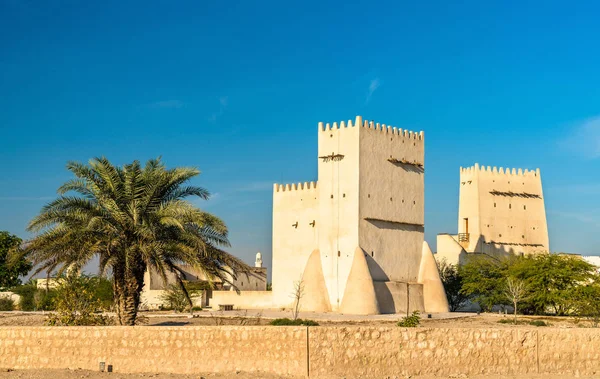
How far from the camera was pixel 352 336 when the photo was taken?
488 inches

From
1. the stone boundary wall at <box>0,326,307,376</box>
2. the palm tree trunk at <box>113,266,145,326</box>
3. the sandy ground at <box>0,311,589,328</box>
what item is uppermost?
the palm tree trunk at <box>113,266,145,326</box>

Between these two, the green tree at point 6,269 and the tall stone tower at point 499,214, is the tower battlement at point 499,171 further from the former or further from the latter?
the green tree at point 6,269

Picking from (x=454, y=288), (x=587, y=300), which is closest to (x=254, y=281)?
(x=454, y=288)

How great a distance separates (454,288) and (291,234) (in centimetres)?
825

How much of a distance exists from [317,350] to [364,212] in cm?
2110

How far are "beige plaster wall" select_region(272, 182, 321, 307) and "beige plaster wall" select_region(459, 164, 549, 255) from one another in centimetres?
1079

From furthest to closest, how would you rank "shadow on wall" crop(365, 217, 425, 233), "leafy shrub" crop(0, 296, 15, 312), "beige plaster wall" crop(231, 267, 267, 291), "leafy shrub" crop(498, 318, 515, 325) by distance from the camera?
"beige plaster wall" crop(231, 267, 267, 291) < "leafy shrub" crop(0, 296, 15, 312) < "shadow on wall" crop(365, 217, 425, 233) < "leafy shrub" crop(498, 318, 515, 325)

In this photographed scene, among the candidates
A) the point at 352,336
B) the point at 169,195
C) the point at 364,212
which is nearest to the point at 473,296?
the point at 364,212

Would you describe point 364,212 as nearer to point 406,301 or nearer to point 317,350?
point 406,301

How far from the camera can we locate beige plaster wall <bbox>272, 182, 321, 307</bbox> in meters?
35.6

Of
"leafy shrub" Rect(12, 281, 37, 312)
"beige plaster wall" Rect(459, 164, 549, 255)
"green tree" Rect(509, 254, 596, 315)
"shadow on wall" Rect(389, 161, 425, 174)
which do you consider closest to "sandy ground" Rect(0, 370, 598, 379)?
"green tree" Rect(509, 254, 596, 315)

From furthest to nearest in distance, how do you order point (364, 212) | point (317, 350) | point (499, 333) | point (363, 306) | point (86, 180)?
point (364, 212) < point (363, 306) < point (86, 180) < point (499, 333) < point (317, 350)

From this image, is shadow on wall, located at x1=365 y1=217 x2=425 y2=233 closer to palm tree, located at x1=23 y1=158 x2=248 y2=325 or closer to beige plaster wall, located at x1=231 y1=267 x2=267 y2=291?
beige plaster wall, located at x1=231 y1=267 x2=267 y2=291

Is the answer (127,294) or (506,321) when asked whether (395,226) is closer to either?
(506,321)
